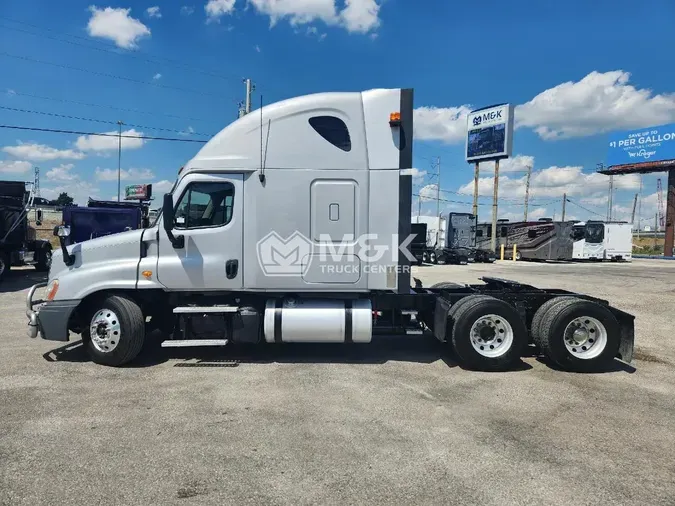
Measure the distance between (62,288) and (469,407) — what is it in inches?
221

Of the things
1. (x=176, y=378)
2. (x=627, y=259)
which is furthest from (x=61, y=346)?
(x=627, y=259)

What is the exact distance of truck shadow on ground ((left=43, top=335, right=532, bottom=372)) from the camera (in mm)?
6719

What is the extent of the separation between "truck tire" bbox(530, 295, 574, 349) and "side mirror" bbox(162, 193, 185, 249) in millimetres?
5134

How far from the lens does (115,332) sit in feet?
20.7

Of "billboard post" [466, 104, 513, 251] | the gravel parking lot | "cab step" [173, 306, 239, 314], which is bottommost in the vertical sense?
the gravel parking lot

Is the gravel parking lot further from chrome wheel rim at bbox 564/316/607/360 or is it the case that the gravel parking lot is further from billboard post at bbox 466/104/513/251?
billboard post at bbox 466/104/513/251

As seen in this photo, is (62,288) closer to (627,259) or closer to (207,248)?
(207,248)

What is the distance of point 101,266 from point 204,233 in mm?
1519

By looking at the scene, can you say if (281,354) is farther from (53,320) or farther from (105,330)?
(53,320)

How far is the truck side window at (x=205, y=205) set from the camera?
6410mm

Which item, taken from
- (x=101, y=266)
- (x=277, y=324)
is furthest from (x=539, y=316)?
(x=101, y=266)

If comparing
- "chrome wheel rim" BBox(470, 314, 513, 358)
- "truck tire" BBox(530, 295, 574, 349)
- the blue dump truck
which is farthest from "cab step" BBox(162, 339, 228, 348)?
the blue dump truck

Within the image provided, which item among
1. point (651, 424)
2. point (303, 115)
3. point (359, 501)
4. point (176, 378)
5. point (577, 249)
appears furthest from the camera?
point (577, 249)

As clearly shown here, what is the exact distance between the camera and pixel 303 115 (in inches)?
250
